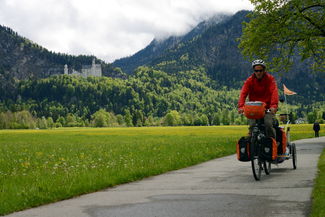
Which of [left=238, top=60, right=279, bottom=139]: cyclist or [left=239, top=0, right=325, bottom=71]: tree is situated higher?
[left=239, top=0, right=325, bottom=71]: tree

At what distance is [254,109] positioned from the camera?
10.5 meters

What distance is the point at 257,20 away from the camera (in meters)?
29.6

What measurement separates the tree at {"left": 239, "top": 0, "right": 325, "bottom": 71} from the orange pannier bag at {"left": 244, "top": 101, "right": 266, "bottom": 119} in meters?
18.8

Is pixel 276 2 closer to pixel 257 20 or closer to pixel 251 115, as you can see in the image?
pixel 257 20

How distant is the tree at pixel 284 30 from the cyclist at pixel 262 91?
17937 mm

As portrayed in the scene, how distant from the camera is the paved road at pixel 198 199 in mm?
6941

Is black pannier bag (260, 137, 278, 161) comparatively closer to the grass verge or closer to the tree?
the grass verge

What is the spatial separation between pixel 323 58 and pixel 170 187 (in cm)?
2438

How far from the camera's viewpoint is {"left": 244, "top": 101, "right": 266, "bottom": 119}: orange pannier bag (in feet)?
34.3

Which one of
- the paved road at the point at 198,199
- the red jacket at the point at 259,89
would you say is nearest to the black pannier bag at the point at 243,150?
the paved road at the point at 198,199

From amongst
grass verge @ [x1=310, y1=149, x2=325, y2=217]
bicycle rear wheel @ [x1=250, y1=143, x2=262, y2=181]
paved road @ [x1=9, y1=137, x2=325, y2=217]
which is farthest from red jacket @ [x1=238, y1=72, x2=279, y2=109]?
grass verge @ [x1=310, y1=149, x2=325, y2=217]

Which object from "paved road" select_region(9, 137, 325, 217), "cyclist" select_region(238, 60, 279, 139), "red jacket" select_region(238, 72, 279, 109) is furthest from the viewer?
"red jacket" select_region(238, 72, 279, 109)

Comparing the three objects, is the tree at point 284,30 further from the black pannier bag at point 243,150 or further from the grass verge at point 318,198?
the grass verge at point 318,198

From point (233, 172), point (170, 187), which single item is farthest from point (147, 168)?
point (170, 187)
